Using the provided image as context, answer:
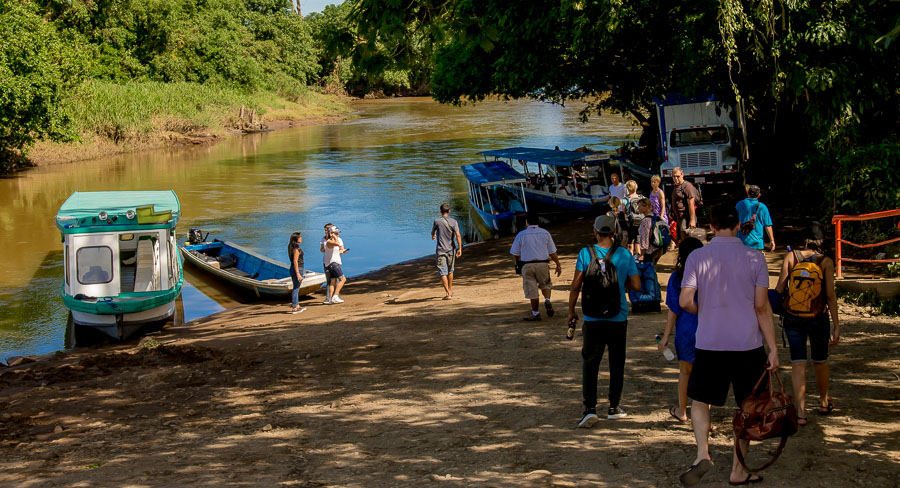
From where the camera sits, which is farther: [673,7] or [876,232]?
[673,7]

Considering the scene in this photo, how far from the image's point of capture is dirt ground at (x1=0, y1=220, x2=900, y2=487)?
6.57 m

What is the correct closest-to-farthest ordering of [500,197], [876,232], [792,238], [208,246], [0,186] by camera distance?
[876,232] < [792,238] < [208,246] < [500,197] < [0,186]

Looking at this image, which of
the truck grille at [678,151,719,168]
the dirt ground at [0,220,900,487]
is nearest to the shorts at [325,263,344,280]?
the dirt ground at [0,220,900,487]

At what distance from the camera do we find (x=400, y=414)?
834cm

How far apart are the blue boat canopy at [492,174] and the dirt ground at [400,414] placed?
13.0 m

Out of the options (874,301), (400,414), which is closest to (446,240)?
(400,414)

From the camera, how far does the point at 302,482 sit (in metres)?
6.63

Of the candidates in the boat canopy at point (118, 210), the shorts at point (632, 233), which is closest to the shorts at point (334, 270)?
the boat canopy at point (118, 210)

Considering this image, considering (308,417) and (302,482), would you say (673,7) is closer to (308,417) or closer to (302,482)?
(308,417)

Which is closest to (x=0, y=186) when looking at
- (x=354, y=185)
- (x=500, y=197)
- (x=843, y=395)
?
(x=354, y=185)

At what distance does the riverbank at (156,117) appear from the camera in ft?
152

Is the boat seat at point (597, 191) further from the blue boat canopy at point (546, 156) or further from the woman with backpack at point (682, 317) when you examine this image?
the woman with backpack at point (682, 317)

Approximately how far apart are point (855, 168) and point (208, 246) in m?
16.4

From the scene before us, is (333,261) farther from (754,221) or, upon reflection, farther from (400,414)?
(400,414)
